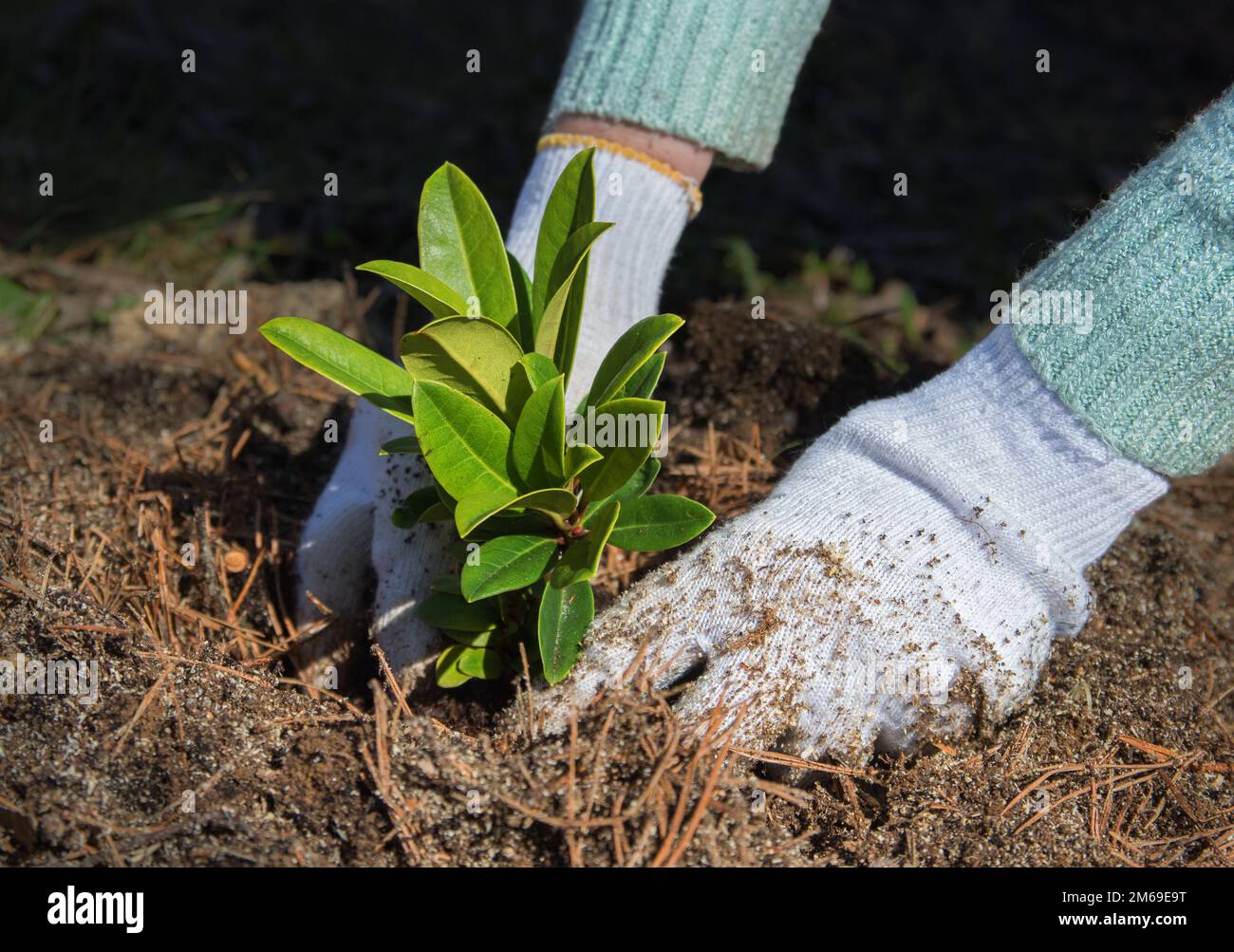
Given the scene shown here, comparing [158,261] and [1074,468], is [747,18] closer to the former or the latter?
[1074,468]

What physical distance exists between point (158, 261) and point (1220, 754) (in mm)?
2972

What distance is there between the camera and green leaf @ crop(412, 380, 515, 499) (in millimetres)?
1320

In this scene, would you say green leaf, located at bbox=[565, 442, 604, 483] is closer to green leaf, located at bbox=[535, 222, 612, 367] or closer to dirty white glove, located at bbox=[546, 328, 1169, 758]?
green leaf, located at bbox=[535, 222, 612, 367]

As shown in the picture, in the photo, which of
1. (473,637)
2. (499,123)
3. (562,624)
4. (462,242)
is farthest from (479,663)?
(499,123)

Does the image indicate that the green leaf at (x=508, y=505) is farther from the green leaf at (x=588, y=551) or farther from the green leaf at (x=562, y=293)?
the green leaf at (x=562, y=293)

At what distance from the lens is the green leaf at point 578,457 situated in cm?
137

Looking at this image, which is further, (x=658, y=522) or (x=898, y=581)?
(x=898, y=581)

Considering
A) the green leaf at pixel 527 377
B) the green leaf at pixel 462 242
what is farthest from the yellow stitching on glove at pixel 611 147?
the green leaf at pixel 527 377

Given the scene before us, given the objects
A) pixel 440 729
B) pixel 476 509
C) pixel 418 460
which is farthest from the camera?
pixel 418 460

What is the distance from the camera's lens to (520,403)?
1449 mm

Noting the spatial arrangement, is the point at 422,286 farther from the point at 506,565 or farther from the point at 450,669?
the point at 450,669

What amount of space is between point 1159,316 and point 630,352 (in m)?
0.84

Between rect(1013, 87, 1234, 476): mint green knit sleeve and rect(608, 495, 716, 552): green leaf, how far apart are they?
2.16 ft

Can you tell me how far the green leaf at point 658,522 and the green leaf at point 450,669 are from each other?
13.7 inches
